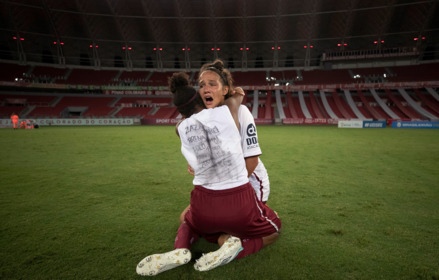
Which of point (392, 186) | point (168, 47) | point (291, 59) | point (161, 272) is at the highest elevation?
point (168, 47)

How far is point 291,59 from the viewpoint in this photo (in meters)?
41.2

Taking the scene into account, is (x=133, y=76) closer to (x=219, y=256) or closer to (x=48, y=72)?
(x=48, y=72)

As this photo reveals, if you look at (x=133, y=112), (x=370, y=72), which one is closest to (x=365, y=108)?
(x=370, y=72)

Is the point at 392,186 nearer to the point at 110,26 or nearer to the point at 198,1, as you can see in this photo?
the point at 198,1

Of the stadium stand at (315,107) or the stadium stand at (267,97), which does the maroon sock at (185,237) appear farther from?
the stadium stand at (315,107)

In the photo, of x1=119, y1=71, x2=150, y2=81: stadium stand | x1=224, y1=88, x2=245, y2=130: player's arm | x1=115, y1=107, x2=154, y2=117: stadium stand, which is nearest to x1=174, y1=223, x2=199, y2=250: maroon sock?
x1=224, y1=88, x2=245, y2=130: player's arm

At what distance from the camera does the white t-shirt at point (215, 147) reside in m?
1.92

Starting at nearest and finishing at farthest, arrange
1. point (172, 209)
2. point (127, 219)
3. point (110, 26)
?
point (127, 219) < point (172, 209) < point (110, 26)

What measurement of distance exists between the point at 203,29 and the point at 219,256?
133 ft

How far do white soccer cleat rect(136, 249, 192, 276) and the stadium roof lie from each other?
34.2m

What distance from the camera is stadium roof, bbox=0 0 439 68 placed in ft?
101

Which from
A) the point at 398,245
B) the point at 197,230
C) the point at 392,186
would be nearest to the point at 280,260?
the point at 197,230

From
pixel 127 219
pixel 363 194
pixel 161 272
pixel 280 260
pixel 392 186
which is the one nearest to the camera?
pixel 161 272

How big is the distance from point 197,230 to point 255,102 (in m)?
37.1
